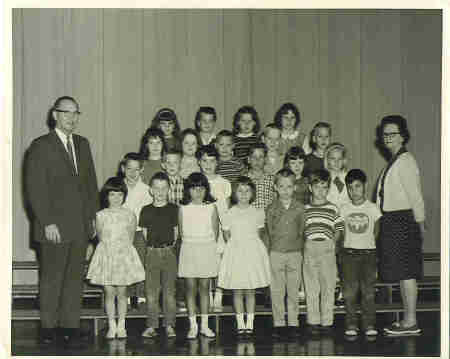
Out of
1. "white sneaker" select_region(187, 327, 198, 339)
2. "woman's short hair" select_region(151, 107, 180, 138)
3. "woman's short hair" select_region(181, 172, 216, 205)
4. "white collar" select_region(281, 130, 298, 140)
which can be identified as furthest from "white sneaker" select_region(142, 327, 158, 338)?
"white collar" select_region(281, 130, 298, 140)

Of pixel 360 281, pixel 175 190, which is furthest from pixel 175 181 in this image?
pixel 360 281

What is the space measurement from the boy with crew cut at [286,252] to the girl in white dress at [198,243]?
1.51 ft

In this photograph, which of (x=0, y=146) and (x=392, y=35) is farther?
(x=392, y=35)

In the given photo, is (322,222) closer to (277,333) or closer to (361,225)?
(361,225)

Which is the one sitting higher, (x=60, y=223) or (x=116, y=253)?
(x=60, y=223)

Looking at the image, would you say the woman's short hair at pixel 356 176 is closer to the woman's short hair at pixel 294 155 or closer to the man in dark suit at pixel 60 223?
the woman's short hair at pixel 294 155

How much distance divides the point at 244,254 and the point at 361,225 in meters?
0.93

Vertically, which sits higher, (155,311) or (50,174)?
(50,174)

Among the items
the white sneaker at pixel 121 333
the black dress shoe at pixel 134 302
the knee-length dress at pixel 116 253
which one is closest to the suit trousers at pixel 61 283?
the knee-length dress at pixel 116 253

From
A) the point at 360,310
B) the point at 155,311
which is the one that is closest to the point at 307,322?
the point at 360,310

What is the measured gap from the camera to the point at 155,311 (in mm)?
5215

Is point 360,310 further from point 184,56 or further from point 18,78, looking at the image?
point 18,78

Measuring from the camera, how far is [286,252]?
539 centimetres
